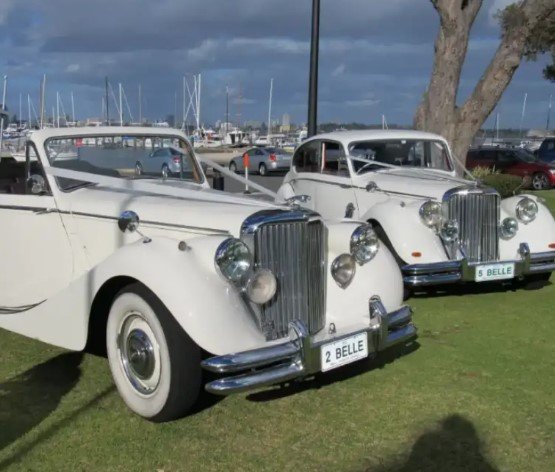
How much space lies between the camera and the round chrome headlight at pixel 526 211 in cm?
764

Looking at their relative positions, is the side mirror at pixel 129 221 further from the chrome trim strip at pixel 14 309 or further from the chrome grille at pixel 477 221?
the chrome grille at pixel 477 221

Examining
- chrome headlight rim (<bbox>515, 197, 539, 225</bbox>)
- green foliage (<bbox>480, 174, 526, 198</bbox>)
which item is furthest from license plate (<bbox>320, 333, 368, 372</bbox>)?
green foliage (<bbox>480, 174, 526, 198</bbox>)

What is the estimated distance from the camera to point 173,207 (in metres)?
4.73

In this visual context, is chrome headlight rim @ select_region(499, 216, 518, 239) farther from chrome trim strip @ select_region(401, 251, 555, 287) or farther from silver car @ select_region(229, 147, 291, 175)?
silver car @ select_region(229, 147, 291, 175)

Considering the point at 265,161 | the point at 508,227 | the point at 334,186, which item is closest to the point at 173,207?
the point at 508,227

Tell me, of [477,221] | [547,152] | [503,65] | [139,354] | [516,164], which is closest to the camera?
[139,354]

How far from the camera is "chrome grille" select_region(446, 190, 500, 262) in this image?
7.18 metres

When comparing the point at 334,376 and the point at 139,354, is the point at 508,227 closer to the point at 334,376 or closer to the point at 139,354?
the point at 334,376

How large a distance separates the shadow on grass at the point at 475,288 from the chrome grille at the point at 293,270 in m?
3.27

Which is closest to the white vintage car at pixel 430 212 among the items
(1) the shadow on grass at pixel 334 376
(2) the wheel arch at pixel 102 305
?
(1) the shadow on grass at pixel 334 376

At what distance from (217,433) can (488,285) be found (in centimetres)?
504

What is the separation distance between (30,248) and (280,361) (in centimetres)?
254

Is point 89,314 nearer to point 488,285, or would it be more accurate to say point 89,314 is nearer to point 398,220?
point 398,220

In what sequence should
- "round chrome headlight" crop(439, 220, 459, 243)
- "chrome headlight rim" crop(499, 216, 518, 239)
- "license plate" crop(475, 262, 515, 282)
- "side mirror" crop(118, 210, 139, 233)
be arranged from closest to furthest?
1. "side mirror" crop(118, 210, 139, 233)
2. "license plate" crop(475, 262, 515, 282)
3. "round chrome headlight" crop(439, 220, 459, 243)
4. "chrome headlight rim" crop(499, 216, 518, 239)
